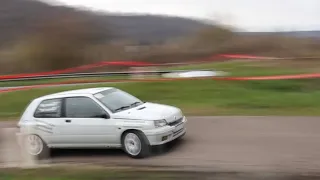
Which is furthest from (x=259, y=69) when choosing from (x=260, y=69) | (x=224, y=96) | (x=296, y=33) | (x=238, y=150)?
(x=296, y=33)

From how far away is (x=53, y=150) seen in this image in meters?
11.0

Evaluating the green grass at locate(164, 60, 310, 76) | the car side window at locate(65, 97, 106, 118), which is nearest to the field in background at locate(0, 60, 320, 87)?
the green grass at locate(164, 60, 310, 76)

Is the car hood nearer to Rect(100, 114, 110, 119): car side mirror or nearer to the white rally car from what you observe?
the white rally car

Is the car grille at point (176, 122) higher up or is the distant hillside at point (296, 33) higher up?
the distant hillside at point (296, 33)

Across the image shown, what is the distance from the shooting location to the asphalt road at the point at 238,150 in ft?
28.3

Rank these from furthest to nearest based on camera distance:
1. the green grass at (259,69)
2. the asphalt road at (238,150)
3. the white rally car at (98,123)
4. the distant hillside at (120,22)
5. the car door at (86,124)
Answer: the distant hillside at (120,22) → the green grass at (259,69) → the car door at (86,124) → the white rally car at (98,123) → the asphalt road at (238,150)

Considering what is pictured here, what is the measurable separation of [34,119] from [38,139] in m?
0.45

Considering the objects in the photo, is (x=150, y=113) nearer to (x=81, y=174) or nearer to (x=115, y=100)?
(x=115, y=100)

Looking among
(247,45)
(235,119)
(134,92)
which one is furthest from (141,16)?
(235,119)

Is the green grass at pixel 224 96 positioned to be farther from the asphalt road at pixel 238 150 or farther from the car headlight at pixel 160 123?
the car headlight at pixel 160 123

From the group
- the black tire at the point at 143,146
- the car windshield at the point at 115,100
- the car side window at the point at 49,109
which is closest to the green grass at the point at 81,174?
the black tire at the point at 143,146

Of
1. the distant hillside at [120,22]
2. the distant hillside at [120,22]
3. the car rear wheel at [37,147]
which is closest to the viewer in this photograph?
the car rear wheel at [37,147]

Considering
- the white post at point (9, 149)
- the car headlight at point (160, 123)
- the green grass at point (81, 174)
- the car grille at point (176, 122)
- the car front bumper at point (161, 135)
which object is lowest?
the white post at point (9, 149)

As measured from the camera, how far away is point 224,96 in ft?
58.4
